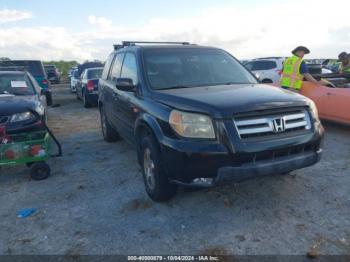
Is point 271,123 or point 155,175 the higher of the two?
point 271,123

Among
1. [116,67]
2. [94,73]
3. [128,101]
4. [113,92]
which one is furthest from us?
[94,73]

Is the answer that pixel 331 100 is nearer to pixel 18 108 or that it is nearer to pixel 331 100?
pixel 331 100

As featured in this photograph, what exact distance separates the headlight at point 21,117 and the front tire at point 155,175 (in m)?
Result: 2.68

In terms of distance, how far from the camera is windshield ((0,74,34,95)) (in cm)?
689

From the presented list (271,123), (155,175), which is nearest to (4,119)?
(155,175)

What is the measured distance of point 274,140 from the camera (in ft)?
11.1

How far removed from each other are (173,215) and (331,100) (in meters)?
5.08

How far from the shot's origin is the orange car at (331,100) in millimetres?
6859

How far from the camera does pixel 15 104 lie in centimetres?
578

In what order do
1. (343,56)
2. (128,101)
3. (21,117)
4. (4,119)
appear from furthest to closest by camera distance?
(343,56), (21,117), (4,119), (128,101)

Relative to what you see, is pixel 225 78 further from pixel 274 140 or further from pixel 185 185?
pixel 185 185

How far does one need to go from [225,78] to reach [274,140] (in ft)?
5.04

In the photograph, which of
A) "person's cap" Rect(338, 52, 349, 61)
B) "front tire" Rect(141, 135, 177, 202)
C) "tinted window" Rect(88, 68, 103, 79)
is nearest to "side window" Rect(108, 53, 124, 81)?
"front tire" Rect(141, 135, 177, 202)

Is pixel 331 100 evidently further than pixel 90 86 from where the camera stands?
No
